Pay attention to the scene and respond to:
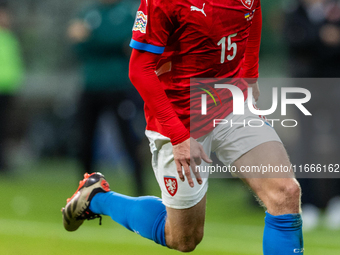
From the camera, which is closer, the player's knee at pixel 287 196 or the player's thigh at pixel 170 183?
the player's knee at pixel 287 196

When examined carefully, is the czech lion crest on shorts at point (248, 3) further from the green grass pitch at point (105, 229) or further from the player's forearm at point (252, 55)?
the green grass pitch at point (105, 229)

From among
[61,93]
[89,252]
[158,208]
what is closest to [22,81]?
[61,93]

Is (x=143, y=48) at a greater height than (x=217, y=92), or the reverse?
(x=143, y=48)

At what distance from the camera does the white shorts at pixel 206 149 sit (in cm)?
276

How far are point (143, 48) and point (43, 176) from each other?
5.04 meters

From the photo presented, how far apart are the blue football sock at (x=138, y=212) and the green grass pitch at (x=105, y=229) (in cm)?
55

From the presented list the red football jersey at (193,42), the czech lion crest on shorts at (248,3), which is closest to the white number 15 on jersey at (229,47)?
the red football jersey at (193,42)

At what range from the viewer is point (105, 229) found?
15.0 ft

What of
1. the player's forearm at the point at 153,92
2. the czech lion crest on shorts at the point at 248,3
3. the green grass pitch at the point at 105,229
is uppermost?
the czech lion crest on shorts at the point at 248,3

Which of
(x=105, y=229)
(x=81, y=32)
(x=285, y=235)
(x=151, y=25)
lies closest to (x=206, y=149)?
(x=285, y=235)

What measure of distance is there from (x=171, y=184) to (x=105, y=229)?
185 centimetres

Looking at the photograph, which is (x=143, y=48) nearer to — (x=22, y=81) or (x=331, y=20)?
(x=331, y=20)

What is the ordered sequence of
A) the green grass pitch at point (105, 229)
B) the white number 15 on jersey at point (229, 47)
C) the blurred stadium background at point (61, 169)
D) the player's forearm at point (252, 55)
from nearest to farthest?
the white number 15 on jersey at point (229, 47), the player's forearm at point (252, 55), the green grass pitch at point (105, 229), the blurred stadium background at point (61, 169)

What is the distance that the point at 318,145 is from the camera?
16.7ft
